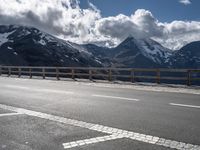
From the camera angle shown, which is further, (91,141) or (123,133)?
(123,133)

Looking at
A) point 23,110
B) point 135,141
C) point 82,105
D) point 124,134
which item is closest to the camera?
point 135,141

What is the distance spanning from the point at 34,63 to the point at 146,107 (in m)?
191

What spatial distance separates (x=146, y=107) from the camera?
966 centimetres

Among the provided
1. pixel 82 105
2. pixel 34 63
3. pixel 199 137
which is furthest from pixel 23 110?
pixel 34 63

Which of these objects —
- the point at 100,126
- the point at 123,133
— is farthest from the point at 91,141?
the point at 100,126

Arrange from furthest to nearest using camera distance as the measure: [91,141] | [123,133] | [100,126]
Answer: [100,126]
[123,133]
[91,141]

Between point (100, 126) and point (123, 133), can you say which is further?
point (100, 126)

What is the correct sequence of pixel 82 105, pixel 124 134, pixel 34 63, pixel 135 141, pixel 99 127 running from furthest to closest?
pixel 34 63
pixel 82 105
pixel 99 127
pixel 124 134
pixel 135 141

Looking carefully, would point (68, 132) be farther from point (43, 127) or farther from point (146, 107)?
point (146, 107)

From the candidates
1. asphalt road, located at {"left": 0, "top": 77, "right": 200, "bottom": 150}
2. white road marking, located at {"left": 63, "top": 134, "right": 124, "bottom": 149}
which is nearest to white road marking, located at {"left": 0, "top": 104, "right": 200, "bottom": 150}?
asphalt road, located at {"left": 0, "top": 77, "right": 200, "bottom": 150}

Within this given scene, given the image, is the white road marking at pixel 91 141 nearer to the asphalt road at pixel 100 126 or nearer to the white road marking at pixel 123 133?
the asphalt road at pixel 100 126

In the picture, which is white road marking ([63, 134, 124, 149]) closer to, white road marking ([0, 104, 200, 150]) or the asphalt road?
the asphalt road

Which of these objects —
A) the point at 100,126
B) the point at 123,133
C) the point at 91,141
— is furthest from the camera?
the point at 100,126

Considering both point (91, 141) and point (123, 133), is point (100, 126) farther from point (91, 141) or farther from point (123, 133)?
point (91, 141)
